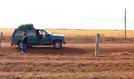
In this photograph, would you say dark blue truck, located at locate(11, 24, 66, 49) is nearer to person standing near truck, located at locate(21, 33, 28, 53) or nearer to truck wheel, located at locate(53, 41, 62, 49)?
truck wheel, located at locate(53, 41, 62, 49)

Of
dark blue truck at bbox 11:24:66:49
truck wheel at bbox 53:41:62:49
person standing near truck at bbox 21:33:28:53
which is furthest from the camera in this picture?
truck wheel at bbox 53:41:62:49

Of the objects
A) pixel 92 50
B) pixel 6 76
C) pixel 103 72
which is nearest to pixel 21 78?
pixel 6 76

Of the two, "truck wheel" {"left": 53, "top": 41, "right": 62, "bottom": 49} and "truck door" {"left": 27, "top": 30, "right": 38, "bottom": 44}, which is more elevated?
"truck door" {"left": 27, "top": 30, "right": 38, "bottom": 44}

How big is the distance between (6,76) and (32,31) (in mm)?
16542

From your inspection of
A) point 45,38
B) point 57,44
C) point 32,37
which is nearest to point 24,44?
point 32,37

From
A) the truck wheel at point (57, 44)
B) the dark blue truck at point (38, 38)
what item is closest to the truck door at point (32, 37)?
the dark blue truck at point (38, 38)

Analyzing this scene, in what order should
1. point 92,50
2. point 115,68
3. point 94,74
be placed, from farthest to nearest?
point 92,50, point 115,68, point 94,74

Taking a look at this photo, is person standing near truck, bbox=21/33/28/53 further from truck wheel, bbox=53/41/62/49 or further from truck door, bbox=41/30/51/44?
truck wheel, bbox=53/41/62/49

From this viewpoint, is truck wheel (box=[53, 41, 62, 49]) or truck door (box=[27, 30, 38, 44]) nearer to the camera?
truck door (box=[27, 30, 38, 44])

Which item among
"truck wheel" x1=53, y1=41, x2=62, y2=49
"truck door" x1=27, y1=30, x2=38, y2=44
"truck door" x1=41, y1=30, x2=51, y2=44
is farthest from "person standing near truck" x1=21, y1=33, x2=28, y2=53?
"truck wheel" x1=53, y1=41, x2=62, y2=49

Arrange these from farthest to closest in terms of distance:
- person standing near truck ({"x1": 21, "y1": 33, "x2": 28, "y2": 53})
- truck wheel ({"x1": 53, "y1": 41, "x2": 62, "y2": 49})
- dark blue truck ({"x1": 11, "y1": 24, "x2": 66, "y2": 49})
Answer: truck wheel ({"x1": 53, "y1": 41, "x2": 62, "y2": 49}) → dark blue truck ({"x1": 11, "y1": 24, "x2": 66, "y2": 49}) → person standing near truck ({"x1": 21, "y1": 33, "x2": 28, "y2": 53})

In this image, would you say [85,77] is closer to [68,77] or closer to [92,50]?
[68,77]

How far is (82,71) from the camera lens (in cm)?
2328

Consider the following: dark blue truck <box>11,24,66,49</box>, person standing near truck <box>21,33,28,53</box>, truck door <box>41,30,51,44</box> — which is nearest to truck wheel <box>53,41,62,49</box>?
dark blue truck <box>11,24,66,49</box>
